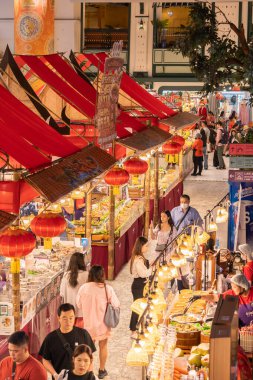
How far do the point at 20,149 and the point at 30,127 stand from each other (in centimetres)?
90

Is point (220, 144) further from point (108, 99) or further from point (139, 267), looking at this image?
point (139, 267)

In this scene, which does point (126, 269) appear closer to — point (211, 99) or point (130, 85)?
point (130, 85)

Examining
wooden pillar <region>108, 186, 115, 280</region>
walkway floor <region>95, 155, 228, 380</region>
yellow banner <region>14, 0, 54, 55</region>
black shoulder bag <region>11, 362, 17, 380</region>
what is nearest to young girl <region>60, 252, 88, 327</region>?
walkway floor <region>95, 155, 228, 380</region>

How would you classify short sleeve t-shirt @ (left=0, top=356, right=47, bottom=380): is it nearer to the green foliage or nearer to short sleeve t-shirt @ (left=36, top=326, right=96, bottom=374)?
short sleeve t-shirt @ (left=36, top=326, right=96, bottom=374)

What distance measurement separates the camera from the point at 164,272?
898 centimetres

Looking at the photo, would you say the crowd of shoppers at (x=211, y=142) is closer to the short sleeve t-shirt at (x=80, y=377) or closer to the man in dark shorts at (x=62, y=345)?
the man in dark shorts at (x=62, y=345)

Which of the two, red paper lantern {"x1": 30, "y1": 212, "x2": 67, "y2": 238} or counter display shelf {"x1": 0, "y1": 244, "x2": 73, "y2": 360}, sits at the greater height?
red paper lantern {"x1": 30, "y1": 212, "x2": 67, "y2": 238}

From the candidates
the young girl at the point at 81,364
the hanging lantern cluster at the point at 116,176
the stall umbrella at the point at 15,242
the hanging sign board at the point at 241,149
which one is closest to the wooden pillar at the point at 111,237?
the hanging lantern cluster at the point at 116,176

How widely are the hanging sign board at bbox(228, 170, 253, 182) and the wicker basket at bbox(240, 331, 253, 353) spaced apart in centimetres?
587

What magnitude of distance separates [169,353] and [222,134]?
64.3 ft

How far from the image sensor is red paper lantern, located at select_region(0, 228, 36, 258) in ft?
23.9

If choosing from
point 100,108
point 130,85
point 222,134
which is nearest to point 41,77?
point 100,108

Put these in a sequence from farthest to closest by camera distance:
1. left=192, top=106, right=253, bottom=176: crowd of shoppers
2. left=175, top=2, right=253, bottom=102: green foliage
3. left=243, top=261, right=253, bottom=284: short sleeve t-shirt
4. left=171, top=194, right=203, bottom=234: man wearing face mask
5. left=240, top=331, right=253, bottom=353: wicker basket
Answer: left=192, top=106, right=253, bottom=176: crowd of shoppers < left=175, top=2, right=253, bottom=102: green foliage < left=171, top=194, right=203, bottom=234: man wearing face mask < left=243, top=261, right=253, bottom=284: short sleeve t-shirt < left=240, top=331, right=253, bottom=353: wicker basket

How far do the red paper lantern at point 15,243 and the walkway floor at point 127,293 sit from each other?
2.56 metres
